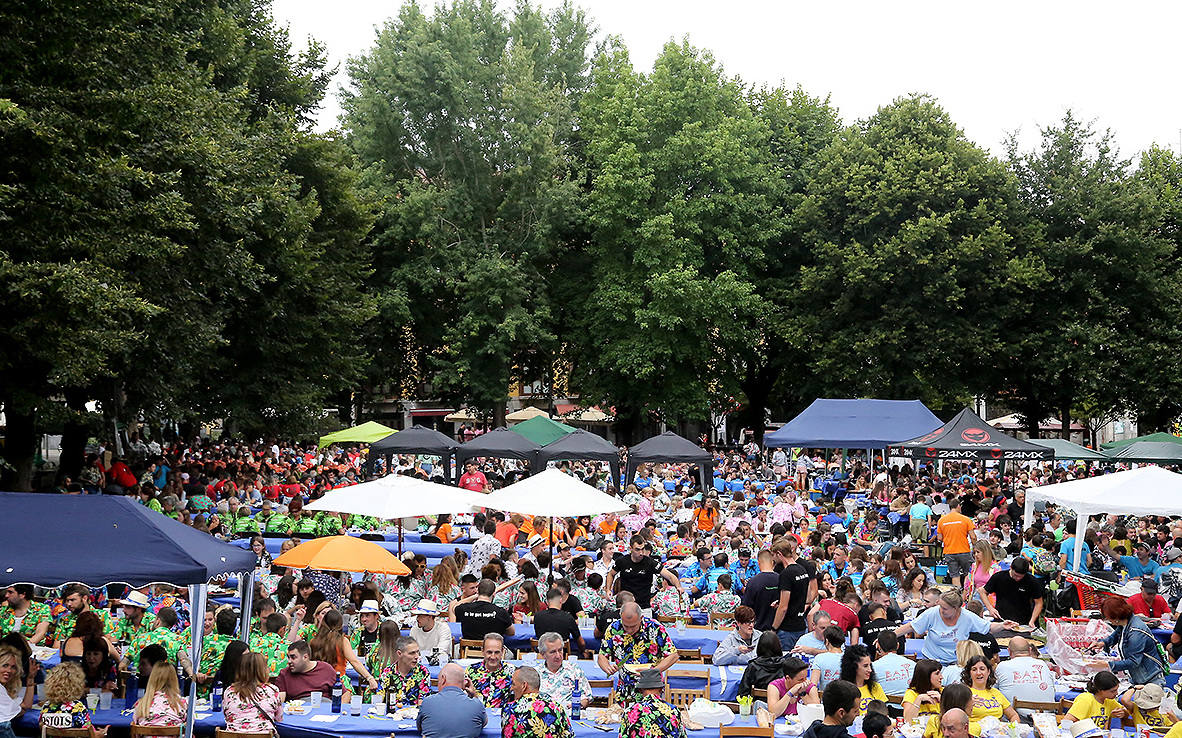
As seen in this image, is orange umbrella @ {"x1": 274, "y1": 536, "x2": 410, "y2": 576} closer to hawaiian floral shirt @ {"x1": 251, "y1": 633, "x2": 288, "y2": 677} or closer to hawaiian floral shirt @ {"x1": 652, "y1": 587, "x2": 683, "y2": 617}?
hawaiian floral shirt @ {"x1": 251, "y1": 633, "x2": 288, "y2": 677}

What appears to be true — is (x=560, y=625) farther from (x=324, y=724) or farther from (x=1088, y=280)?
(x=1088, y=280)

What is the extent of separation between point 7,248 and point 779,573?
1033 cm

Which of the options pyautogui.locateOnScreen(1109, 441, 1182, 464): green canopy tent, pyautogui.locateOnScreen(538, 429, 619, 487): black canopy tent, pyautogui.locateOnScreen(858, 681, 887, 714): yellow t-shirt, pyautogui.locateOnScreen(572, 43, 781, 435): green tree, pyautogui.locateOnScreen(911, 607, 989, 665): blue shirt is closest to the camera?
pyautogui.locateOnScreen(858, 681, 887, 714): yellow t-shirt

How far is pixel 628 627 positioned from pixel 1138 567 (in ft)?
34.5

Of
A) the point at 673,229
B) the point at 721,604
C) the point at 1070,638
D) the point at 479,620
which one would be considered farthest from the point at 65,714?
the point at 673,229

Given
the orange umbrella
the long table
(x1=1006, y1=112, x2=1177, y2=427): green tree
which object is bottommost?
the long table

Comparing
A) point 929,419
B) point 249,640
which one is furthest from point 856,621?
point 929,419

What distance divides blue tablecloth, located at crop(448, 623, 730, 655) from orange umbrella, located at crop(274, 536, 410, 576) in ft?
3.45

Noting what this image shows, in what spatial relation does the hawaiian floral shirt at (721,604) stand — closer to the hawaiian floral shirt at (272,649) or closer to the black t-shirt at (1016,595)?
the black t-shirt at (1016,595)

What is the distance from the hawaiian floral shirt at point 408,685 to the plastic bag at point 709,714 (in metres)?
2.10

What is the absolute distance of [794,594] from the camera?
36.9 feet

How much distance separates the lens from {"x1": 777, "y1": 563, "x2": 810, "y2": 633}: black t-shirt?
36.6ft

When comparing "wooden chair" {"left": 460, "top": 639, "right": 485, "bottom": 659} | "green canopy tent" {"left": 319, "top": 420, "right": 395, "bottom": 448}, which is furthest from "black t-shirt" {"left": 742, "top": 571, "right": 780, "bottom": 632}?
"green canopy tent" {"left": 319, "top": 420, "right": 395, "bottom": 448}

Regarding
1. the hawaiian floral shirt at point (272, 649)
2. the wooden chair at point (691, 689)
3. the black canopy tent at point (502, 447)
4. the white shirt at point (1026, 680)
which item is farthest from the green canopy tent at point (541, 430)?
the white shirt at point (1026, 680)
